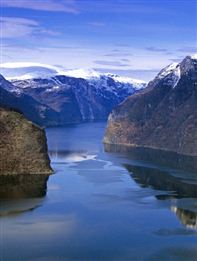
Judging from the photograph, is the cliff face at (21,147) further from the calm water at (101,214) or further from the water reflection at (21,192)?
the calm water at (101,214)

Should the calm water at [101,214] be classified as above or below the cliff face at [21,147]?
below

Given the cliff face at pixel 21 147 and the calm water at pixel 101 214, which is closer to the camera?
the calm water at pixel 101 214

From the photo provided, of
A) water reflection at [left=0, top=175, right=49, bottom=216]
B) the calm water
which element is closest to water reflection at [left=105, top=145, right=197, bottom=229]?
the calm water

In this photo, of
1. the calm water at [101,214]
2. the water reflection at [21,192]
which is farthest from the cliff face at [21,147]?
the calm water at [101,214]

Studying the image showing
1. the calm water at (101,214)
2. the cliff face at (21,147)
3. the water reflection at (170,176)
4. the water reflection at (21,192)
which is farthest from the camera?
the cliff face at (21,147)

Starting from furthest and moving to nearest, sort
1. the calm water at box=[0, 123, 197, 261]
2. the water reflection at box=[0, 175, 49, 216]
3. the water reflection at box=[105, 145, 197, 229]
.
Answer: the water reflection at box=[105, 145, 197, 229]
the water reflection at box=[0, 175, 49, 216]
the calm water at box=[0, 123, 197, 261]

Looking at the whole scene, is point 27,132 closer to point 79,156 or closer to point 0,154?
point 0,154

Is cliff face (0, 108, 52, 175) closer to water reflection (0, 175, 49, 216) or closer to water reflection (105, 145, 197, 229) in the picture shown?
water reflection (0, 175, 49, 216)

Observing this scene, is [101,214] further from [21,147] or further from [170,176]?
[170,176]

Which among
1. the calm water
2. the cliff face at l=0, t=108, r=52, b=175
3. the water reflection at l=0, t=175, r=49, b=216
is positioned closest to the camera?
the calm water
